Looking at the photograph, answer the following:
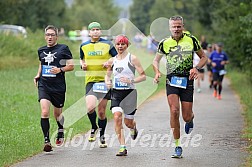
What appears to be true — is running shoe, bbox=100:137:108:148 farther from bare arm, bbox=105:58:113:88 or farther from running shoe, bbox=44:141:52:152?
bare arm, bbox=105:58:113:88

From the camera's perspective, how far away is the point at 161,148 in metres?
12.1

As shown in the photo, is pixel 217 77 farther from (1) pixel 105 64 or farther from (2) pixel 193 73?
(2) pixel 193 73

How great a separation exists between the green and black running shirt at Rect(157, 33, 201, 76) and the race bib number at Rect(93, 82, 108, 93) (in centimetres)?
160

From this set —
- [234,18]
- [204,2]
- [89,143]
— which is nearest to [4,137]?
[89,143]

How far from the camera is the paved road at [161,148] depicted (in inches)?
418

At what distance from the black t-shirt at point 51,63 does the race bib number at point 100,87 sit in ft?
2.30

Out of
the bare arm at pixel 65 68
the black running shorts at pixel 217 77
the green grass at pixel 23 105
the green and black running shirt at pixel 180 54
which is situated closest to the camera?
the green and black running shirt at pixel 180 54

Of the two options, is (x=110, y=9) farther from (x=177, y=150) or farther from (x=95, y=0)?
(x=177, y=150)

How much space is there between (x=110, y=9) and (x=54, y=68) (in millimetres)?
89936

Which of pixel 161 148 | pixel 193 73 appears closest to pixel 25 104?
pixel 161 148

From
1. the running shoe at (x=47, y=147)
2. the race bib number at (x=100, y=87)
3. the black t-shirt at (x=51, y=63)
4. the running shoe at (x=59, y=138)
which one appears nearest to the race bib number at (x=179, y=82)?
the race bib number at (x=100, y=87)

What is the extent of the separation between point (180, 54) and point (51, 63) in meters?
2.29

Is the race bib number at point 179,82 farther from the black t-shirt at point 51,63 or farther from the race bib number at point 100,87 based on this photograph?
the black t-shirt at point 51,63

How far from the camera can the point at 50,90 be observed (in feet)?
39.3
